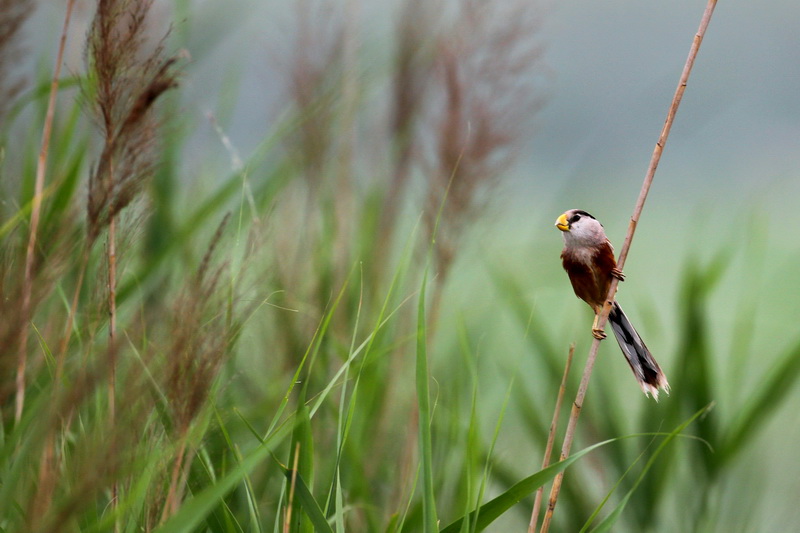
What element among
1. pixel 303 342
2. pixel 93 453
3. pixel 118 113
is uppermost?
pixel 118 113

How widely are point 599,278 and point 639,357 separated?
0.18 feet

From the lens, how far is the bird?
1.64 feet

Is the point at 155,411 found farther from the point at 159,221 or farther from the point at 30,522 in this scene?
the point at 159,221

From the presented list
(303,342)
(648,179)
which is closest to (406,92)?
(303,342)

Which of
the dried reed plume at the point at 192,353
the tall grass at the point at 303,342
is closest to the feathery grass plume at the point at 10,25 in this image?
the tall grass at the point at 303,342

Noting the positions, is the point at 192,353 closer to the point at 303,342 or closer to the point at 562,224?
the point at 562,224

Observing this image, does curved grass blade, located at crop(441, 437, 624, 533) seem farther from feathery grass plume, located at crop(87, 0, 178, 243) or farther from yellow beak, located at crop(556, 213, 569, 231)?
feathery grass plume, located at crop(87, 0, 178, 243)

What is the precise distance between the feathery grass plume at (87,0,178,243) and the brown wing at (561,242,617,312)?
0.30 meters

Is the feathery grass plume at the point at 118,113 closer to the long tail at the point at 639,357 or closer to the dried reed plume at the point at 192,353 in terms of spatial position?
the dried reed plume at the point at 192,353

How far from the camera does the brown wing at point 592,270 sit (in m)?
0.52

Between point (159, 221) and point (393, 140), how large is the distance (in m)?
0.39

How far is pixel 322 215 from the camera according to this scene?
138 cm

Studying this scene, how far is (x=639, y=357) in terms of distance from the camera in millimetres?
507

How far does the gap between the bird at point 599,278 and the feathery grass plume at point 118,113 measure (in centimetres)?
29
